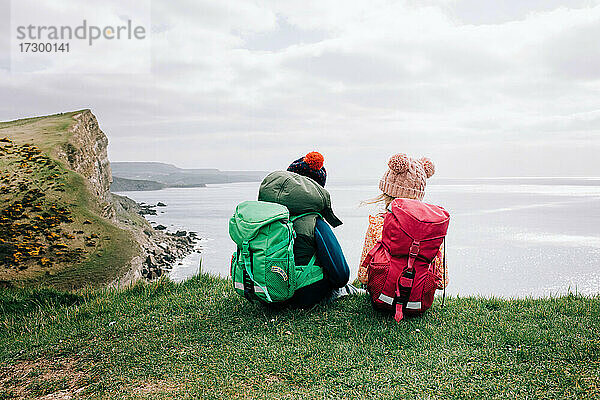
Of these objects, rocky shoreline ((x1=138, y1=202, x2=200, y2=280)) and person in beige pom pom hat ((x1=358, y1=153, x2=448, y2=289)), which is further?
rocky shoreline ((x1=138, y1=202, x2=200, y2=280))

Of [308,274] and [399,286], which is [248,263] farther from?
[399,286]

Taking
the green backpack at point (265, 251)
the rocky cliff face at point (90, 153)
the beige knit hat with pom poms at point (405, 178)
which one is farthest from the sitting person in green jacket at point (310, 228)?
the rocky cliff face at point (90, 153)

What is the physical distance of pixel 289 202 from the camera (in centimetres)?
520

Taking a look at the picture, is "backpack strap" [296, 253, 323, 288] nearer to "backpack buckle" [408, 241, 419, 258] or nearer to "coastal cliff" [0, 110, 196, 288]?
"backpack buckle" [408, 241, 419, 258]

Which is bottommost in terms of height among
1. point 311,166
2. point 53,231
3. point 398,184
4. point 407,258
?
point 53,231

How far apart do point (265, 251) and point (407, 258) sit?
1.59 m

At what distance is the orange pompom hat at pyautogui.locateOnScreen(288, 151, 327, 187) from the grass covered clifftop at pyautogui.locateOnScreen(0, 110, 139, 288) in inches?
179

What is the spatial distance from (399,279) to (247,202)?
1999mm

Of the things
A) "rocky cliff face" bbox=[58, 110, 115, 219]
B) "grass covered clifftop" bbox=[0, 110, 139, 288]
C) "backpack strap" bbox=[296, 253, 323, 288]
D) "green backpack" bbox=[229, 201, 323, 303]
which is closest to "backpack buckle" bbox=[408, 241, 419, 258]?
"backpack strap" bbox=[296, 253, 323, 288]

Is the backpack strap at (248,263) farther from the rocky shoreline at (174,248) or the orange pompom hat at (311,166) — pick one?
the rocky shoreline at (174,248)

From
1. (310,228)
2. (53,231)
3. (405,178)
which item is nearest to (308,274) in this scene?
(310,228)

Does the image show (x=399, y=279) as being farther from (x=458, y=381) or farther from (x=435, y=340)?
(x=458, y=381)

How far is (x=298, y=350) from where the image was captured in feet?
14.8

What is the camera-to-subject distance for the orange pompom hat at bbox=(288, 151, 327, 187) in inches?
232
